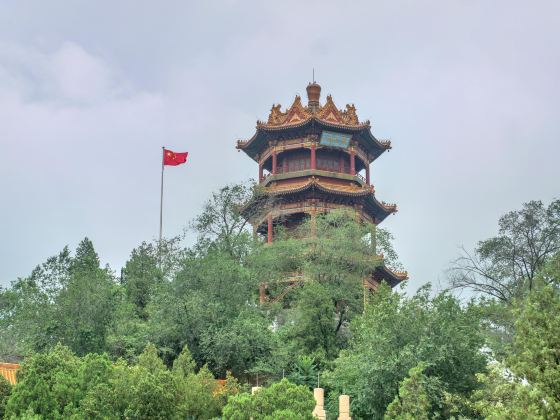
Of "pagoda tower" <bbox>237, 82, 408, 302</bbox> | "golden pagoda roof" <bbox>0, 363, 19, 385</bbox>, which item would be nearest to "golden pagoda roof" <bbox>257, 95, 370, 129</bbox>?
"pagoda tower" <bbox>237, 82, 408, 302</bbox>

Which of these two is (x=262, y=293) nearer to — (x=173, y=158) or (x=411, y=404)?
(x=173, y=158)

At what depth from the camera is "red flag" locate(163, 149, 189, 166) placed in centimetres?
3653

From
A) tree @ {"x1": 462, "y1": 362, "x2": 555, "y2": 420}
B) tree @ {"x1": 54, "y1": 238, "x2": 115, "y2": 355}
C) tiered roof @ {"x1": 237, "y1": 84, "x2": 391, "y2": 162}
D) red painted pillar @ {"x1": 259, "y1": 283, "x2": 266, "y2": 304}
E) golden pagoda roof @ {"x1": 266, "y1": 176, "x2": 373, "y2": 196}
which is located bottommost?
tree @ {"x1": 462, "y1": 362, "x2": 555, "y2": 420}

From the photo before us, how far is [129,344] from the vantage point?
80.4 ft

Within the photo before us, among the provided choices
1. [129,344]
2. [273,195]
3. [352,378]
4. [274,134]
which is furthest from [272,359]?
[274,134]

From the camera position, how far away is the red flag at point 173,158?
120 feet

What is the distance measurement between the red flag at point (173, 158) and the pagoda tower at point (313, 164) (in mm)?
2781

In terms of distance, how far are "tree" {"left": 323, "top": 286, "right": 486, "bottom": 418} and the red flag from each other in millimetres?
17430

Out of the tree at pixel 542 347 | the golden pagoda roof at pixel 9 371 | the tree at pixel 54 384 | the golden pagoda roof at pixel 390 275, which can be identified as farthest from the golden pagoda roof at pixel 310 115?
the tree at pixel 542 347

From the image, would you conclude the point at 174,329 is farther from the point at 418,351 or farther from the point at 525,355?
the point at 525,355

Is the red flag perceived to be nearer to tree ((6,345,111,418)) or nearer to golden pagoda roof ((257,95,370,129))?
golden pagoda roof ((257,95,370,129))

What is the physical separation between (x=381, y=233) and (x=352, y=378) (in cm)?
920

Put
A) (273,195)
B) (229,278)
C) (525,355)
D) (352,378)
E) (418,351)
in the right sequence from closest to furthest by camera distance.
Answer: (525,355)
(418,351)
(352,378)
(229,278)
(273,195)

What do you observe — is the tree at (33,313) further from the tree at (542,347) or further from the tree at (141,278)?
the tree at (542,347)
